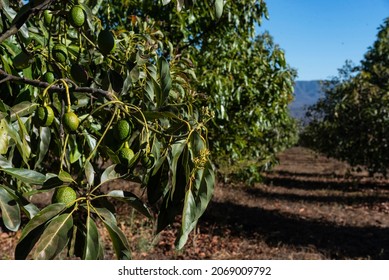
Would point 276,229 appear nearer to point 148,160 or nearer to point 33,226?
point 148,160

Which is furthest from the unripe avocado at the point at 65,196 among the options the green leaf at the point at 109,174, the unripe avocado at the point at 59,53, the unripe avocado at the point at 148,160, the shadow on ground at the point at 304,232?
the shadow on ground at the point at 304,232

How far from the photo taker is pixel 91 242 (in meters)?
0.97

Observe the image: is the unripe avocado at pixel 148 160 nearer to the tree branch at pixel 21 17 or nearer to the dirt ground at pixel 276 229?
the tree branch at pixel 21 17

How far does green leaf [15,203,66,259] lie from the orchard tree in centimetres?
358

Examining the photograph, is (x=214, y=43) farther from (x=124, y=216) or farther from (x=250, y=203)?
(x=250, y=203)

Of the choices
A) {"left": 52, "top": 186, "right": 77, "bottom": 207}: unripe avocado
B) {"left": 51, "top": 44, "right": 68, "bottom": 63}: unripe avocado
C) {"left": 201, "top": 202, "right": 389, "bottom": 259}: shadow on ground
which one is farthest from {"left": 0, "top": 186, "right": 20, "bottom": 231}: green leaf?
{"left": 201, "top": 202, "right": 389, "bottom": 259}: shadow on ground

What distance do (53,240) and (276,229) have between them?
6.87m

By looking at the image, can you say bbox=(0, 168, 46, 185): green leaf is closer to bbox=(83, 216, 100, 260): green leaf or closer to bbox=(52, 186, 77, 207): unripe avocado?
bbox=(52, 186, 77, 207): unripe avocado

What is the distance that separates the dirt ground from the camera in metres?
6.00

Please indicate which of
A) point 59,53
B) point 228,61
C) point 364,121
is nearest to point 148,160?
point 59,53

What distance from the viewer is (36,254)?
904 mm

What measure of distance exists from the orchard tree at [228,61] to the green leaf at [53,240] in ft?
11.8
